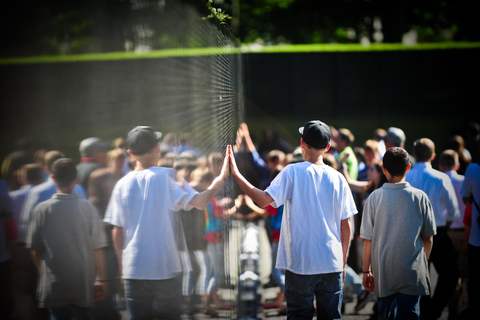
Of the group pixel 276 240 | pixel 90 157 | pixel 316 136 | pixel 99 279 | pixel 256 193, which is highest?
pixel 90 157

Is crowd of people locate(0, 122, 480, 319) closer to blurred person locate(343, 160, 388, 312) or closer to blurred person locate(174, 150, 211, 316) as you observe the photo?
blurred person locate(174, 150, 211, 316)

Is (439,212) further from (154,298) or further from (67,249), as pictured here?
(67,249)

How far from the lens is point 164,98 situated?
1640mm

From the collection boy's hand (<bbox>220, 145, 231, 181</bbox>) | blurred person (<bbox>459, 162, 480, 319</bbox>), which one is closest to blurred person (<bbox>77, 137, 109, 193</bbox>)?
boy's hand (<bbox>220, 145, 231, 181</bbox>)

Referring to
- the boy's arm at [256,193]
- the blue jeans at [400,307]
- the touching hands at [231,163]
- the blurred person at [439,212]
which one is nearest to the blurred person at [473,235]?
the blurred person at [439,212]

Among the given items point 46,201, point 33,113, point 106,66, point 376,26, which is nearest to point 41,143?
point 33,113

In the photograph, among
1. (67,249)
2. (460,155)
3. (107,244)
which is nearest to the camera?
(67,249)

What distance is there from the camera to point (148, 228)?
175cm

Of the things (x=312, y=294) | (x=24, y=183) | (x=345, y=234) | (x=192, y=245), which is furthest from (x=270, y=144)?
(x=24, y=183)

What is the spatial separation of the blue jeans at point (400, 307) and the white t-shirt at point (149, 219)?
2016 mm

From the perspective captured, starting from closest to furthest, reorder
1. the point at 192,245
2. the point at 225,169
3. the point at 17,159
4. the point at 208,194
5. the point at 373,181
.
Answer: the point at 17,159 < the point at 192,245 < the point at 208,194 < the point at 225,169 < the point at 373,181

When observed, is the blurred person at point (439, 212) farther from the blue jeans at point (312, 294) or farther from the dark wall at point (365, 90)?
the dark wall at point (365, 90)

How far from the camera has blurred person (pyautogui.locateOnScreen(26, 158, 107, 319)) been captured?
1.12 metres

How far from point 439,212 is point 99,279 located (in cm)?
364
